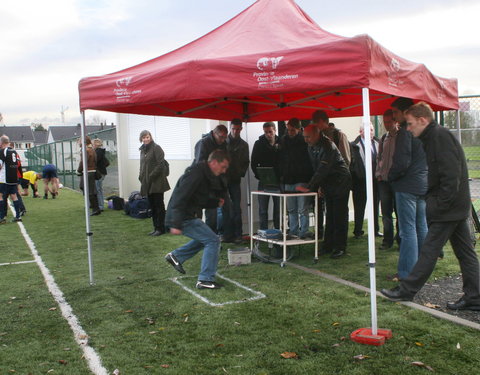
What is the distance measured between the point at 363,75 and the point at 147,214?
8.95 metres

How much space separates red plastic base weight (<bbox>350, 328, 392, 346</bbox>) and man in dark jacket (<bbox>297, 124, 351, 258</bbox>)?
3.02 m

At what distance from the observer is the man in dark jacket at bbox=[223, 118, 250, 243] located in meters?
8.35

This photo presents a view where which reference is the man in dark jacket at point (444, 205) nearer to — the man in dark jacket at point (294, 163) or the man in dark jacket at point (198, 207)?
the man in dark jacket at point (198, 207)

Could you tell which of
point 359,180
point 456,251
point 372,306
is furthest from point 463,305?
point 359,180

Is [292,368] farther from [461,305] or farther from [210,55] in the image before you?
[210,55]

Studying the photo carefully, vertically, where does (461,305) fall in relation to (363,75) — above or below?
below

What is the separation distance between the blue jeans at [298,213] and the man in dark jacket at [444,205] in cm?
257

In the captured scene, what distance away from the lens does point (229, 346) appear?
408 centimetres

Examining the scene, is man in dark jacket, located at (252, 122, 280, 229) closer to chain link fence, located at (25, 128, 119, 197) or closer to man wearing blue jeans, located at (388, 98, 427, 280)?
man wearing blue jeans, located at (388, 98, 427, 280)

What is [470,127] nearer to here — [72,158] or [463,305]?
[463,305]

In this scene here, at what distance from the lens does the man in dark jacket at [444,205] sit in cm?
449

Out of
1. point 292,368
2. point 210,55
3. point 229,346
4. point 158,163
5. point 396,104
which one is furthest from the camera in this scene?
point 158,163

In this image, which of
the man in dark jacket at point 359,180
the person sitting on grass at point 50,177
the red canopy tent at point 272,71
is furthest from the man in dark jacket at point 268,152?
the person sitting on grass at point 50,177

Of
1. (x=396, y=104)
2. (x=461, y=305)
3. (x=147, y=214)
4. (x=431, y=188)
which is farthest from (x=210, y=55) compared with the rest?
(x=147, y=214)
